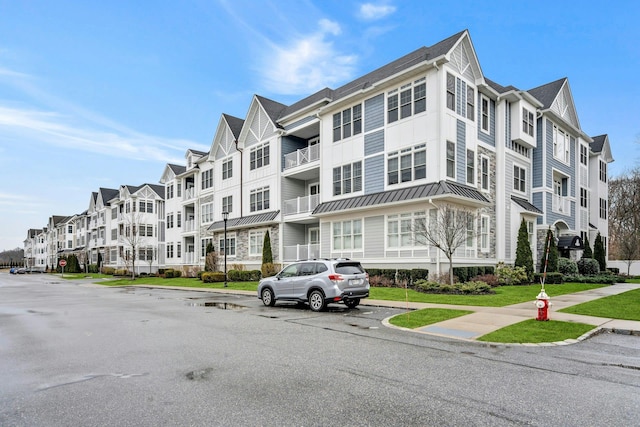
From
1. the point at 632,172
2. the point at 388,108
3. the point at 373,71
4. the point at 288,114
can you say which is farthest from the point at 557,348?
the point at 632,172

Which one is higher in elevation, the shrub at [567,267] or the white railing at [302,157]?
the white railing at [302,157]

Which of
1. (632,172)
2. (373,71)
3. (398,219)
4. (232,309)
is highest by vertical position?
(373,71)

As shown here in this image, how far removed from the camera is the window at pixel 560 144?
2856 cm

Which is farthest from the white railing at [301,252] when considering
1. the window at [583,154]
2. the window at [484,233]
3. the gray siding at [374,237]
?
the window at [583,154]

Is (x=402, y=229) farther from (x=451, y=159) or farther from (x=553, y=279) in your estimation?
(x=553, y=279)

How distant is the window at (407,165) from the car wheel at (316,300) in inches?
374

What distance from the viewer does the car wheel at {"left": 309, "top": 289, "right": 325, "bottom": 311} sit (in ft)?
44.4

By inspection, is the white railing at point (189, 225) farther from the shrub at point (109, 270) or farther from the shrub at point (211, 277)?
the shrub at point (109, 270)

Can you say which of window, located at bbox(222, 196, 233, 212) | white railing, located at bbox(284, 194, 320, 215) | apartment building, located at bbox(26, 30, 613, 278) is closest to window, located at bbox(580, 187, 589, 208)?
apartment building, located at bbox(26, 30, 613, 278)

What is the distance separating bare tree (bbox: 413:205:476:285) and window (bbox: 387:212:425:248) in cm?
31

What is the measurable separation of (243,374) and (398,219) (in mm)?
16066

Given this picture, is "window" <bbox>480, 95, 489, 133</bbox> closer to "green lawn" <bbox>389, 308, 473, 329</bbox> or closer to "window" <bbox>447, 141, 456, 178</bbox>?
"window" <bbox>447, 141, 456, 178</bbox>

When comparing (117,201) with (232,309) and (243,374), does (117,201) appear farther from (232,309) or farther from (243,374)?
(243,374)

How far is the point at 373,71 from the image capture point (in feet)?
87.9
